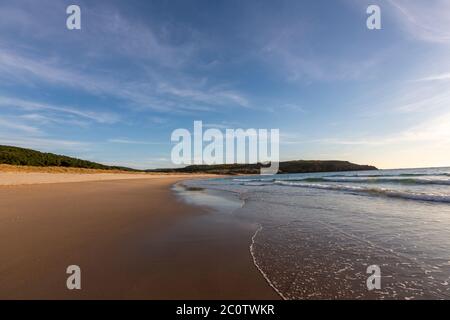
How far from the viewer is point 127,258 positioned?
411 cm

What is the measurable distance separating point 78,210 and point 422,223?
11.0 metres

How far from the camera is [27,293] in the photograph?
2.90m

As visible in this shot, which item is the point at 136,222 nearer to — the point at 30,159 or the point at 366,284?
the point at 366,284

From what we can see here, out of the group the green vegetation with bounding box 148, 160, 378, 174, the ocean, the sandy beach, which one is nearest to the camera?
the sandy beach

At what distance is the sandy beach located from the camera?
3.03 m

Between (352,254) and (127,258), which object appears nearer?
(127,258)

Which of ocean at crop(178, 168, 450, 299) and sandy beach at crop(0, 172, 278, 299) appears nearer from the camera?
sandy beach at crop(0, 172, 278, 299)

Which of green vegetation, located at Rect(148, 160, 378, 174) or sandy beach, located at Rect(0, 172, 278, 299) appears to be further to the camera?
green vegetation, located at Rect(148, 160, 378, 174)

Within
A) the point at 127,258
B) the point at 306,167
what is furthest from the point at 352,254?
the point at 306,167

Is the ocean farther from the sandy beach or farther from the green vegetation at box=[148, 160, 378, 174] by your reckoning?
the green vegetation at box=[148, 160, 378, 174]

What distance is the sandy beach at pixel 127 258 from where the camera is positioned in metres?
3.03

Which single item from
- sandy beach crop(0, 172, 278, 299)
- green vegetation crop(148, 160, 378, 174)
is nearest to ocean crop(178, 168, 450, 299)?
sandy beach crop(0, 172, 278, 299)

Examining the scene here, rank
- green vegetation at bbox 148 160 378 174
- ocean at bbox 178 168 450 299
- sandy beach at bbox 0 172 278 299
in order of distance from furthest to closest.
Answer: green vegetation at bbox 148 160 378 174 < ocean at bbox 178 168 450 299 < sandy beach at bbox 0 172 278 299

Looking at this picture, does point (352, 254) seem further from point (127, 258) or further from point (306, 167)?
point (306, 167)
